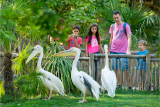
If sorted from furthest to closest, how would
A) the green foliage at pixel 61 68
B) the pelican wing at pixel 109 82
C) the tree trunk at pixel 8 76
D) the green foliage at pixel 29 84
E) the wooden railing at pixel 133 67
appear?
the wooden railing at pixel 133 67, the green foliage at pixel 61 68, the pelican wing at pixel 109 82, the tree trunk at pixel 8 76, the green foliage at pixel 29 84

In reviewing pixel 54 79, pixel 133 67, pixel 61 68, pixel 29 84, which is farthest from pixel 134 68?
pixel 29 84

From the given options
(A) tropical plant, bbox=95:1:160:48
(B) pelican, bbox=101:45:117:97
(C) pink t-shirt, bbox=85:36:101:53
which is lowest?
(B) pelican, bbox=101:45:117:97

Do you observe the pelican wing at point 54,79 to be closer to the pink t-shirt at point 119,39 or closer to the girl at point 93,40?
the girl at point 93,40

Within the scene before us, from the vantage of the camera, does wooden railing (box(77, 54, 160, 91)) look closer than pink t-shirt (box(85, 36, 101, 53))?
Yes

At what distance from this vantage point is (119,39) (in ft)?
18.2

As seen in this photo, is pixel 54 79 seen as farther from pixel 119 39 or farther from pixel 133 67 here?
pixel 133 67

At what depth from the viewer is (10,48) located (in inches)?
173

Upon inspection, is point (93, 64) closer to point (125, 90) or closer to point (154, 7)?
point (125, 90)

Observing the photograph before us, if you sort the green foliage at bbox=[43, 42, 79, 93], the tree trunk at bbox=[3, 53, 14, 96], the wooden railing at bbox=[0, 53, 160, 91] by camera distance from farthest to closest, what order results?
the wooden railing at bbox=[0, 53, 160, 91], the green foliage at bbox=[43, 42, 79, 93], the tree trunk at bbox=[3, 53, 14, 96]

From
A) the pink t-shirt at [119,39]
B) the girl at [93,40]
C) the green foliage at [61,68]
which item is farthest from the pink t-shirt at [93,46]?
the green foliage at [61,68]

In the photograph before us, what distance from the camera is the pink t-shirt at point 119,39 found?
553 cm

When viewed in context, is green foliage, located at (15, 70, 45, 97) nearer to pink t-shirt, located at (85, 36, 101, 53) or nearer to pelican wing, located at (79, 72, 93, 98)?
pelican wing, located at (79, 72, 93, 98)

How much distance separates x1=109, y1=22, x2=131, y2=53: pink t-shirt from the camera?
218 inches

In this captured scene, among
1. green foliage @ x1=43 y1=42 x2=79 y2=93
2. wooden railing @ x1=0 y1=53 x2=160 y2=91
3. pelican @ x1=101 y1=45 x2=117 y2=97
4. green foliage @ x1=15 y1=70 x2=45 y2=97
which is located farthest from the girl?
green foliage @ x1=15 y1=70 x2=45 y2=97
